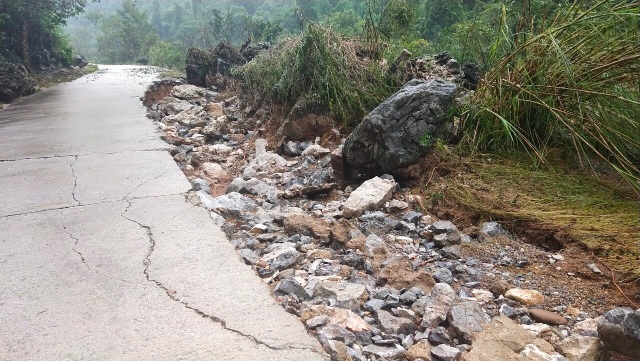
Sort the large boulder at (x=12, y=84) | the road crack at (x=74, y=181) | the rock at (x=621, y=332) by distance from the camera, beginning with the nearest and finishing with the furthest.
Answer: the rock at (x=621, y=332) → the road crack at (x=74, y=181) → the large boulder at (x=12, y=84)

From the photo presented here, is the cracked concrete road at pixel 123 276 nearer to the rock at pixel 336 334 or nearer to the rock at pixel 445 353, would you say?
the rock at pixel 336 334

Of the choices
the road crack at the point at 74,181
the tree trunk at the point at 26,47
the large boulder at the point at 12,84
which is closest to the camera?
the road crack at the point at 74,181

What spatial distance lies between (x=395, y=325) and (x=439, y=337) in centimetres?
18

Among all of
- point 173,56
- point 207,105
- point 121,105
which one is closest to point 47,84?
point 121,105

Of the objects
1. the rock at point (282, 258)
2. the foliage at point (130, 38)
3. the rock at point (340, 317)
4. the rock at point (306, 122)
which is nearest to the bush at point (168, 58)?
the foliage at point (130, 38)

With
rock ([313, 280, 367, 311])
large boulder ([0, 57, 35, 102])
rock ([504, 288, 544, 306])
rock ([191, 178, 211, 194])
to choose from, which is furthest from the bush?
rock ([504, 288, 544, 306])

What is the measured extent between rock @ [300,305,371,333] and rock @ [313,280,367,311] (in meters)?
0.06

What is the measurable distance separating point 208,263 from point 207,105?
6340mm

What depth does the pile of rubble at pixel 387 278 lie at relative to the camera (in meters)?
1.75

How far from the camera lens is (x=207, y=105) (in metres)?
8.35

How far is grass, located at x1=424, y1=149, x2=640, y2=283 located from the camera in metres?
2.49

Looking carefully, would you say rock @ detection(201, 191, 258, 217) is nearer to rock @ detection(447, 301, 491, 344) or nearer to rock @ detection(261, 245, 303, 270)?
rock @ detection(261, 245, 303, 270)

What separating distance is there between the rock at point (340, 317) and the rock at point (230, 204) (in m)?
1.39

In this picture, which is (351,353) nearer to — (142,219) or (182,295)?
(182,295)
